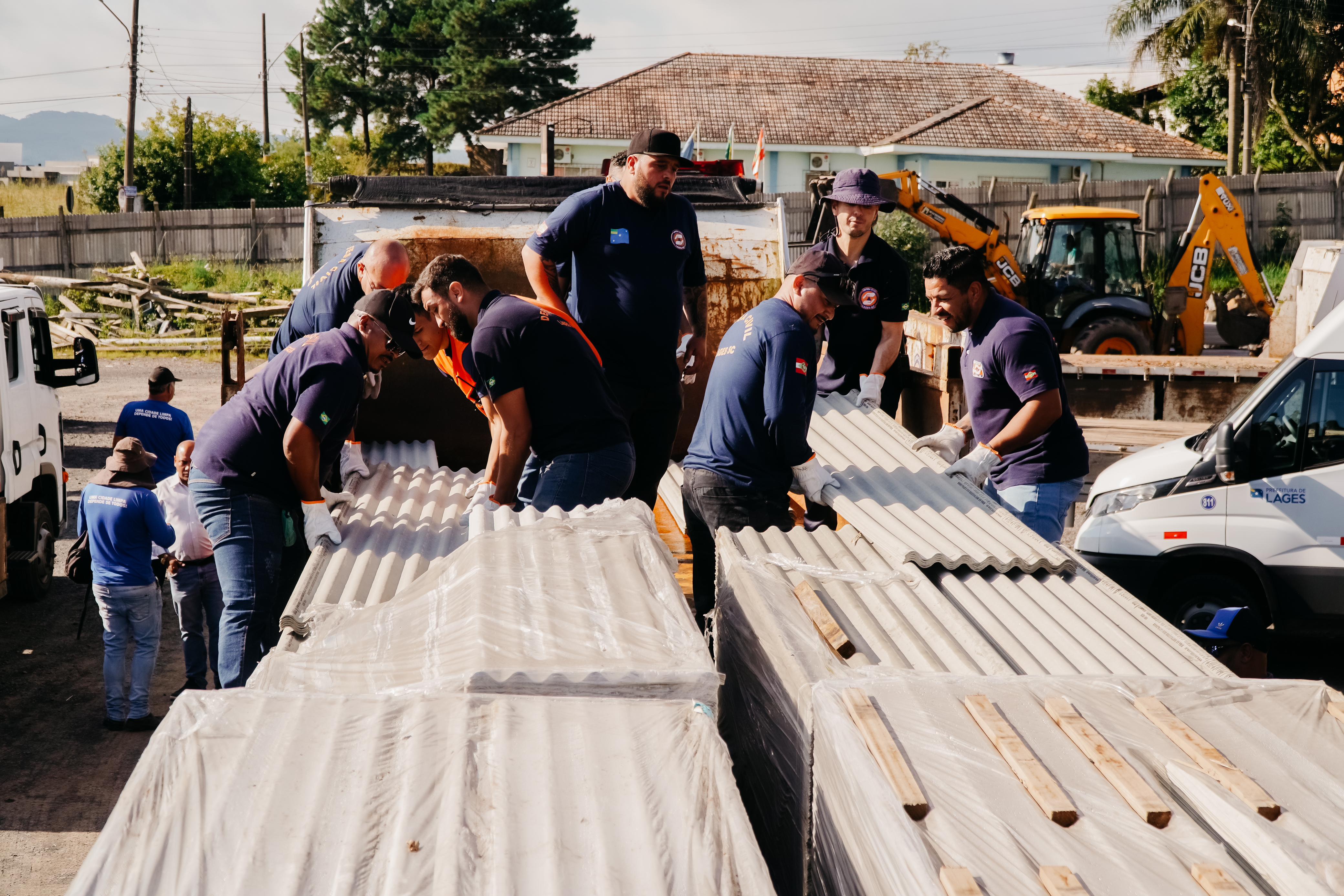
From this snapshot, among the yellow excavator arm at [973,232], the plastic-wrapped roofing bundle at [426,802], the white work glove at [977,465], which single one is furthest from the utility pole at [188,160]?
the plastic-wrapped roofing bundle at [426,802]

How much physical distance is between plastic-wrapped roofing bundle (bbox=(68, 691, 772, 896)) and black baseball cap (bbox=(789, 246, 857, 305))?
242 cm

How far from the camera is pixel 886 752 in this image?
7.18 ft

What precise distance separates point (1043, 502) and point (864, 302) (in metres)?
1.48

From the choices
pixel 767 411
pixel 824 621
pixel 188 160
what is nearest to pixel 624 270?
pixel 767 411

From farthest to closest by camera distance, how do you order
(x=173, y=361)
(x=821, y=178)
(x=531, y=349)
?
1. (x=173, y=361)
2. (x=821, y=178)
3. (x=531, y=349)

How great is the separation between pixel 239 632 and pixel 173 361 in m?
17.3

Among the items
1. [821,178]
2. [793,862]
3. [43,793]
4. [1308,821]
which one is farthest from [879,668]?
[821,178]

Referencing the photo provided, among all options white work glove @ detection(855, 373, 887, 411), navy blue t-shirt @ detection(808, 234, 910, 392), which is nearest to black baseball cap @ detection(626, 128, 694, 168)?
navy blue t-shirt @ detection(808, 234, 910, 392)

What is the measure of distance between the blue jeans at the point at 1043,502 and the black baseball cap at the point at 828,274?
3.74 feet

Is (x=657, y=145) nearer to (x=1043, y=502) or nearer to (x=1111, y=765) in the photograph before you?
(x=1043, y=502)

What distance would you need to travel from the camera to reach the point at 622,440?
14.2 ft

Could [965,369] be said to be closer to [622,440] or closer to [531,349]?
[622,440]

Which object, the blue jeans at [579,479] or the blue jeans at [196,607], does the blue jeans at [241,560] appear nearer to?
the blue jeans at [579,479]

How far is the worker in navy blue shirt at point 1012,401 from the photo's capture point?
4664 mm
